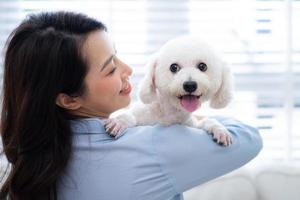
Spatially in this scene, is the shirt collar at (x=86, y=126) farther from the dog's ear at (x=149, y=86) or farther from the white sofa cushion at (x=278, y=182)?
the white sofa cushion at (x=278, y=182)

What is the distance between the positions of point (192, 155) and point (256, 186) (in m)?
0.84

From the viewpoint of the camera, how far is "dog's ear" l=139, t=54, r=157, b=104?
43.9 inches

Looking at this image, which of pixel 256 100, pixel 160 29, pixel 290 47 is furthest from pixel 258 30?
pixel 160 29

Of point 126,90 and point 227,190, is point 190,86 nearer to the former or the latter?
point 126,90

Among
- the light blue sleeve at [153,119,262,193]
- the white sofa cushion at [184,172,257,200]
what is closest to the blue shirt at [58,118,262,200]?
the light blue sleeve at [153,119,262,193]

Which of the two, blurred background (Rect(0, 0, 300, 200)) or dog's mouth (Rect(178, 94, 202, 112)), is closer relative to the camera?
dog's mouth (Rect(178, 94, 202, 112))

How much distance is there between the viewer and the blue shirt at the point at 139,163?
2.99 feet

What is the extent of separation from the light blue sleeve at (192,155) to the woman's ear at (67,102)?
0.67 feet

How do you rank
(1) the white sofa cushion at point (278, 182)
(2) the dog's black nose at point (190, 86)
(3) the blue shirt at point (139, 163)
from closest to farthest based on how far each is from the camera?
(3) the blue shirt at point (139, 163), (2) the dog's black nose at point (190, 86), (1) the white sofa cushion at point (278, 182)

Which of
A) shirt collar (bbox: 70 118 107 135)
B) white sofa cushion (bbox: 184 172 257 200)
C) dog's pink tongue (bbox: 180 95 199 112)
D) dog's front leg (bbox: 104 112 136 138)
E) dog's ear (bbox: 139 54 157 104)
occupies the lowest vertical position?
white sofa cushion (bbox: 184 172 257 200)

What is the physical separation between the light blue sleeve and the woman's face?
0.45 ft

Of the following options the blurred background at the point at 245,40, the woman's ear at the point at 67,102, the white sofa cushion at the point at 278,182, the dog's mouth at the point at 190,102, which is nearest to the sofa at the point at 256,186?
the white sofa cushion at the point at 278,182

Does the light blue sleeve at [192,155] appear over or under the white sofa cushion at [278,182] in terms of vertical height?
over

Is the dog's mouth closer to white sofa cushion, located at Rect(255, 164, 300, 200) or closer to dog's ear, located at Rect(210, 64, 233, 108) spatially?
dog's ear, located at Rect(210, 64, 233, 108)
